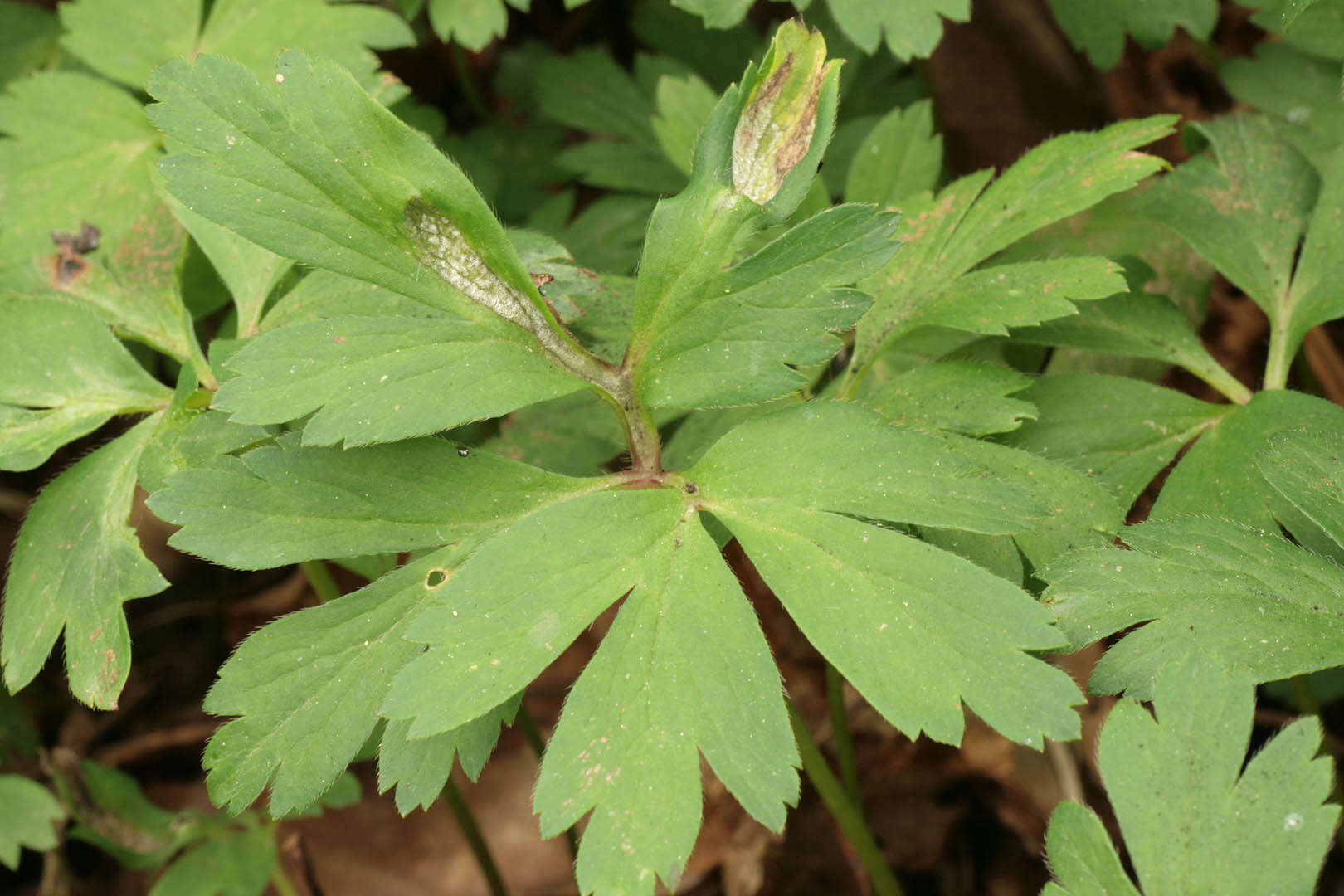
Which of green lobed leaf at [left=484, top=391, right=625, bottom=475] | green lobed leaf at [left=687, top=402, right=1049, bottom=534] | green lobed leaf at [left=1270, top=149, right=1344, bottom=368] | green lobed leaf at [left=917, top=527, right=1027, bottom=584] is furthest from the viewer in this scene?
green lobed leaf at [left=484, top=391, right=625, bottom=475]

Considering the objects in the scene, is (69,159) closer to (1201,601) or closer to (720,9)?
(720,9)

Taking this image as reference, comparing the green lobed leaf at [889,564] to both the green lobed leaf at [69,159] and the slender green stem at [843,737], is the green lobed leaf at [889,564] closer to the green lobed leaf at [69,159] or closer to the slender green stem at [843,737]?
the slender green stem at [843,737]

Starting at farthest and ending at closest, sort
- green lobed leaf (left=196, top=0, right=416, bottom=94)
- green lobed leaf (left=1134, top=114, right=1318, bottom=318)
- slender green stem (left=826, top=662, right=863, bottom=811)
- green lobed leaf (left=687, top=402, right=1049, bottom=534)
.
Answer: green lobed leaf (left=196, top=0, right=416, bottom=94), slender green stem (left=826, top=662, right=863, bottom=811), green lobed leaf (left=1134, top=114, right=1318, bottom=318), green lobed leaf (left=687, top=402, right=1049, bottom=534)

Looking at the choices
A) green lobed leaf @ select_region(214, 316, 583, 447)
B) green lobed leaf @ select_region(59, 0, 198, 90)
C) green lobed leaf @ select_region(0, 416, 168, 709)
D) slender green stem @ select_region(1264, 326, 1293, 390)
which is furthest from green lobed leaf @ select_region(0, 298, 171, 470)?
slender green stem @ select_region(1264, 326, 1293, 390)

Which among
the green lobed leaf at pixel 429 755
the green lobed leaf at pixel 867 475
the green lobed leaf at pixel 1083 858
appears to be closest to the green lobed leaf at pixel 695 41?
the green lobed leaf at pixel 867 475

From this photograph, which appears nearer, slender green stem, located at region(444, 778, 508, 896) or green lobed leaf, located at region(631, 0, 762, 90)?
slender green stem, located at region(444, 778, 508, 896)

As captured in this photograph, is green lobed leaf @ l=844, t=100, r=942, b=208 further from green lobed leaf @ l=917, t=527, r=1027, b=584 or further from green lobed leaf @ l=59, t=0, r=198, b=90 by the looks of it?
green lobed leaf @ l=59, t=0, r=198, b=90

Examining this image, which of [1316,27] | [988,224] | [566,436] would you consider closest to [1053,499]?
[988,224]
